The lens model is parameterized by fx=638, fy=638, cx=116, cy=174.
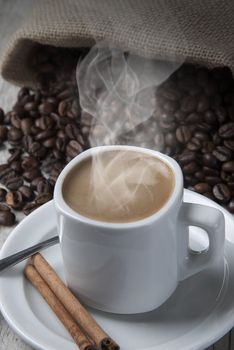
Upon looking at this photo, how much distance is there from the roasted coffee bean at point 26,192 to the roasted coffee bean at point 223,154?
0.50 metres

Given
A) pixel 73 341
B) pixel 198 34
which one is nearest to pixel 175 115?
pixel 198 34

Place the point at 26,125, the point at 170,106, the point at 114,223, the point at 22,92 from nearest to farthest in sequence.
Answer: the point at 114,223, the point at 170,106, the point at 26,125, the point at 22,92

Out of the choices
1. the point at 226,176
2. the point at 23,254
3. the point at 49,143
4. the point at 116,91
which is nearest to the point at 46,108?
the point at 49,143

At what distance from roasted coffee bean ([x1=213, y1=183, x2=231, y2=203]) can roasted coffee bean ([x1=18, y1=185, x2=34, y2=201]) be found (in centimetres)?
48

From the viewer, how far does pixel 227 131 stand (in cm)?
Answer: 174

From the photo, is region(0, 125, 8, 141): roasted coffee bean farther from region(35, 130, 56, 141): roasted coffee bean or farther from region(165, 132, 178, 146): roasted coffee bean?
region(165, 132, 178, 146): roasted coffee bean

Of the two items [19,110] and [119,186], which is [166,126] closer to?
[19,110]

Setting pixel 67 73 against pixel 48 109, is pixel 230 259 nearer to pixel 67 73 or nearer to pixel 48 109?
pixel 48 109

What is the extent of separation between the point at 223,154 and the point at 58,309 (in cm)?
74

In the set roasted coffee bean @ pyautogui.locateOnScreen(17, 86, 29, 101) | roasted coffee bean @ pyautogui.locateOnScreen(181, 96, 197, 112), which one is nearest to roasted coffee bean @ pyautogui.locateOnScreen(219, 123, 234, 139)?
roasted coffee bean @ pyautogui.locateOnScreen(181, 96, 197, 112)

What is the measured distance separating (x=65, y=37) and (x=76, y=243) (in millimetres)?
985

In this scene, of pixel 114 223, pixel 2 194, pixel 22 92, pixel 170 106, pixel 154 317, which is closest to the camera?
pixel 114 223

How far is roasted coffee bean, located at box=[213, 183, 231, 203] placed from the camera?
1600 mm

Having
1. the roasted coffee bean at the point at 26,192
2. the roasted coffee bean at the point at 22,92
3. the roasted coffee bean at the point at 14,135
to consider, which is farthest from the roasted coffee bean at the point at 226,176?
the roasted coffee bean at the point at 22,92
